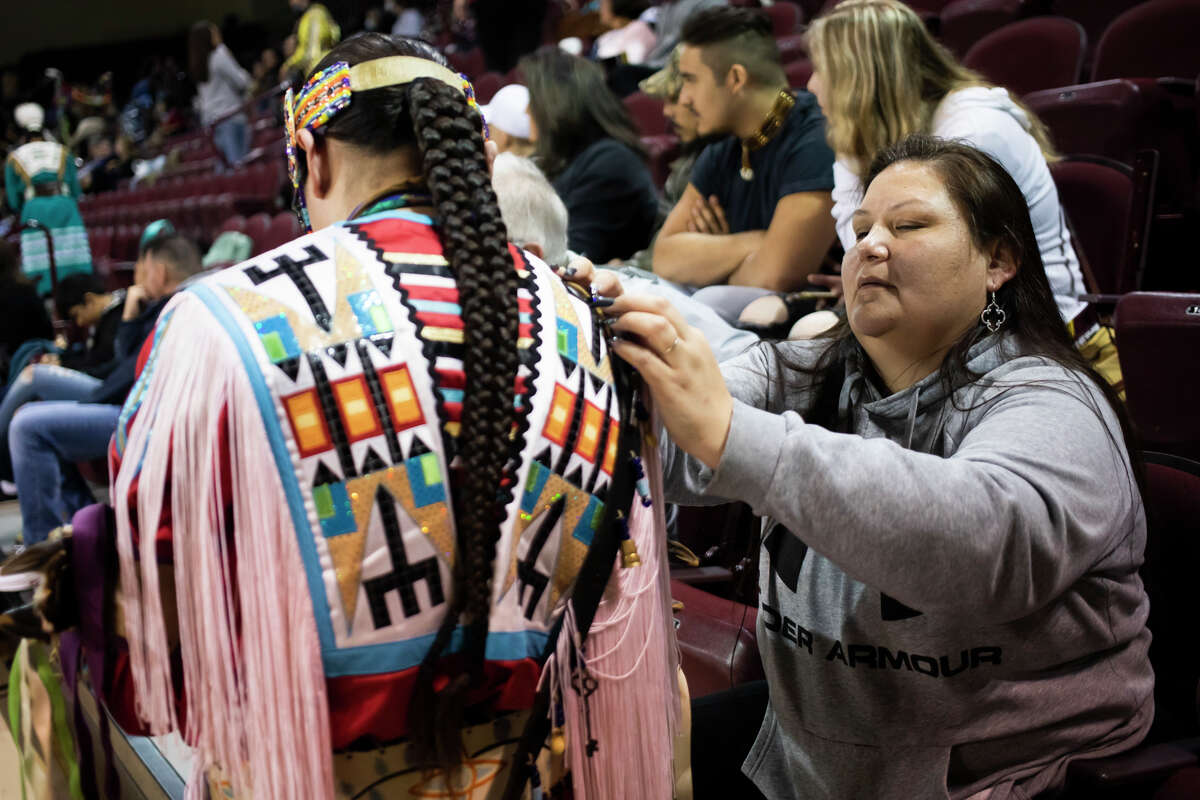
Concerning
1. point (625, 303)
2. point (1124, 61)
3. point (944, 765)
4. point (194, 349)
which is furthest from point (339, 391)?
point (1124, 61)

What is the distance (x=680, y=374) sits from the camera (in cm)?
85

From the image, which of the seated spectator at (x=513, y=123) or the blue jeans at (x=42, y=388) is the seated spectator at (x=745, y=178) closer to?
the seated spectator at (x=513, y=123)

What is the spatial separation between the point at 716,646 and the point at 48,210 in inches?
271

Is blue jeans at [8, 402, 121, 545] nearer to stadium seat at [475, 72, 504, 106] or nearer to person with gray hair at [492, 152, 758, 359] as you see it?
person with gray hair at [492, 152, 758, 359]

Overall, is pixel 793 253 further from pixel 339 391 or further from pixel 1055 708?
pixel 339 391

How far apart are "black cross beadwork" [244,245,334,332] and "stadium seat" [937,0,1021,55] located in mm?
3797

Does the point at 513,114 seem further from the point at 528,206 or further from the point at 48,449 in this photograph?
the point at 48,449

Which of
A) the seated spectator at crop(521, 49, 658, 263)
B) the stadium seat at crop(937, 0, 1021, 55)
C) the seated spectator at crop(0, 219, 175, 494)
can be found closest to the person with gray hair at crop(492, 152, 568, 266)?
the seated spectator at crop(521, 49, 658, 263)

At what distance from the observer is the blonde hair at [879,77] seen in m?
2.09

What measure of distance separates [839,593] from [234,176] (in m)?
8.30

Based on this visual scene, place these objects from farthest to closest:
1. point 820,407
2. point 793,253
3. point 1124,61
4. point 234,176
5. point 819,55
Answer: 1. point 234,176
2. point 1124,61
3. point 793,253
4. point 819,55
5. point 820,407

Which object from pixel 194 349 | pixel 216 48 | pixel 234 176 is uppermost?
pixel 194 349

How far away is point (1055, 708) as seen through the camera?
1062 millimetres

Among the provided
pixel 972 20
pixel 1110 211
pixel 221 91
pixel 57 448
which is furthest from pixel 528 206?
pixel 221 91
